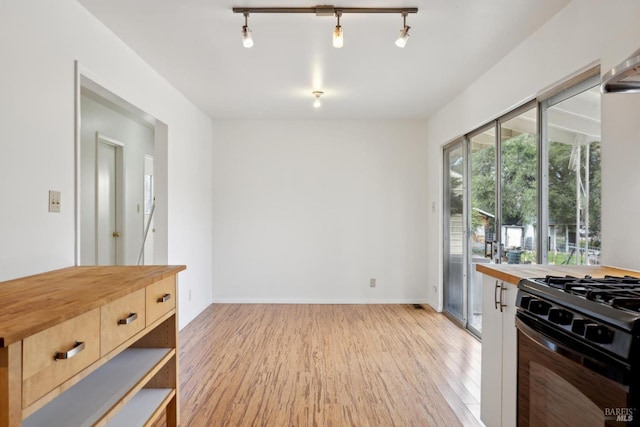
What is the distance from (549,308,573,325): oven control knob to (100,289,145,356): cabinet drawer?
163cm

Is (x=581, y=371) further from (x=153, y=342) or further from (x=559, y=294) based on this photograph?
(x=153, y=342)

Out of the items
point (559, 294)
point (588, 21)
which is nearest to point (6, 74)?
point (559, 294)

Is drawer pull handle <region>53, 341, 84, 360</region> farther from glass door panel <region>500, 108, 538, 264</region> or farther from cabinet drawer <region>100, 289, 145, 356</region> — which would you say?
glass door panel <region>500, 108, 538, 264</region>

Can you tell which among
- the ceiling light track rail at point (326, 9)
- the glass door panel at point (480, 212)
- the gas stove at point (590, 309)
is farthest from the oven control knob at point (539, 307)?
the glass door panel at point (480, 212)

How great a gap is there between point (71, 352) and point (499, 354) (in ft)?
6.09

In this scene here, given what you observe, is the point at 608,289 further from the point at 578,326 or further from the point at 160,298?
the point at 160,298

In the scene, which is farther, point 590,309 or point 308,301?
point 308,301

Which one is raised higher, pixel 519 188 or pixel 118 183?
pixel 118 183

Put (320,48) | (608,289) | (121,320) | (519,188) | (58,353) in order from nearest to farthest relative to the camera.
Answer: (58,353) < (608,289) < (121,320) < (320,48) < (519,188)

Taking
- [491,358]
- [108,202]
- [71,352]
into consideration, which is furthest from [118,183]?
[491,358]

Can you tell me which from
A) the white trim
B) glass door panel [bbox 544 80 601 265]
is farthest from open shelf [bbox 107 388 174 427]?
the white trim

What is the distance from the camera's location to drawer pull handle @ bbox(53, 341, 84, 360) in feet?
3.49

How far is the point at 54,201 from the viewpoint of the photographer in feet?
6.28

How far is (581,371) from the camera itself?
104cm
